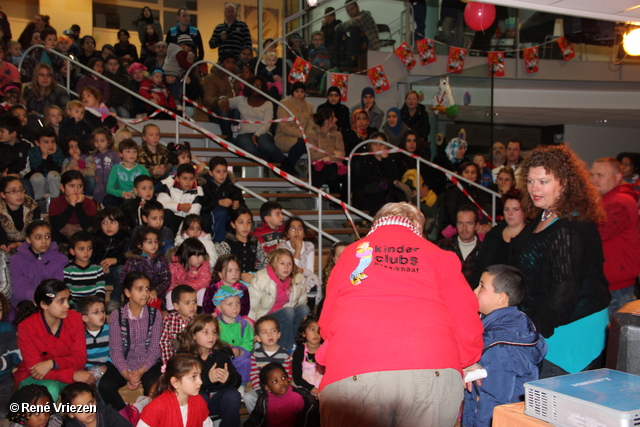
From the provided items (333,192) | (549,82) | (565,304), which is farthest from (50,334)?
(549,82)

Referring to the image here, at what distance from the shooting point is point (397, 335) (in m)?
1.98

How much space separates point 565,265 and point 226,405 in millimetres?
2503

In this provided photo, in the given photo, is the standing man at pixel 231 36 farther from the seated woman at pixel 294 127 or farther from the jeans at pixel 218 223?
the jeans at pixel 218 223

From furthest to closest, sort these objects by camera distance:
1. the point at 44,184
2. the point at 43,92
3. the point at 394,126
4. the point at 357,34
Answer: the point at 357,34
the point at 394,126
the point at 43,92
the point at 44,184

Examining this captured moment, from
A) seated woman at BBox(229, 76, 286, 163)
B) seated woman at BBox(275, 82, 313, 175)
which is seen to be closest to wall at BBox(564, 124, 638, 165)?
seated woman at BBox(275, 82, 313, 175)

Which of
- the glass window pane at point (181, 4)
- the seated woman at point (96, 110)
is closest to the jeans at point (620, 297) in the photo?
the seated woman at point (96, 110)

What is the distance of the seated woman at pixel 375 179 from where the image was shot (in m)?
7.06

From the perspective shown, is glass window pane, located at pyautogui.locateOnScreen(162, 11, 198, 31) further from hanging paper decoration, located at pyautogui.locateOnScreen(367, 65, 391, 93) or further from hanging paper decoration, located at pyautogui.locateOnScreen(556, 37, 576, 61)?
hanging paper decoration, located at pyautogui.locateOnScreen(556, 37, 576, 61)

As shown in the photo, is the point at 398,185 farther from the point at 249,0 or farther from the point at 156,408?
the point at 249,0

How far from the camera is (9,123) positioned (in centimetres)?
570

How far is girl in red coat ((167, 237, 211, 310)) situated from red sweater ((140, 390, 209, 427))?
141 cm

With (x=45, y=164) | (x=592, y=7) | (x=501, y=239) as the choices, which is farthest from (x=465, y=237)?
(x=45, y=164)

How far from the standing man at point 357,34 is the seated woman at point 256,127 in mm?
1980

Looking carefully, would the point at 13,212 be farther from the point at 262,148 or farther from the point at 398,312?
the point at 398,312
